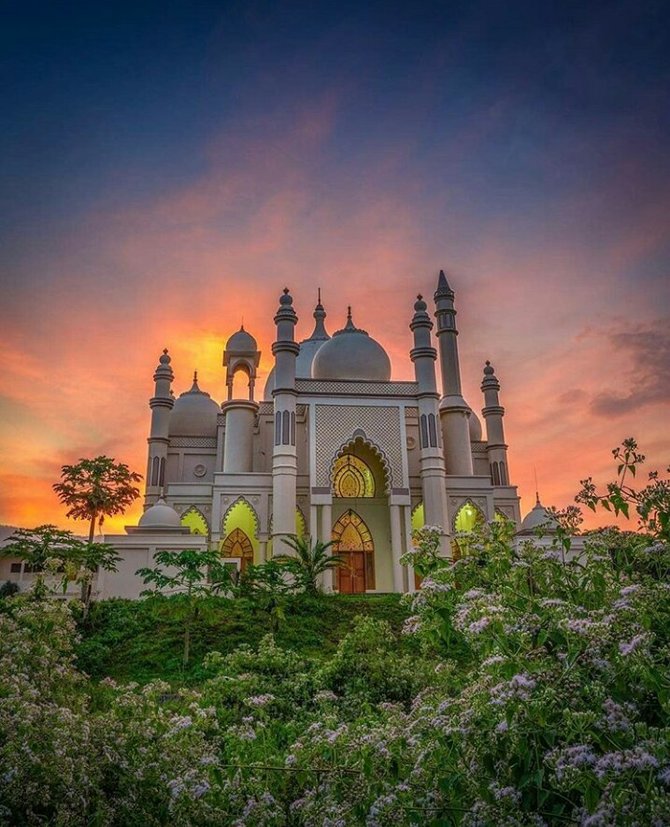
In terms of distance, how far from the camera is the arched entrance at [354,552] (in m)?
22.5

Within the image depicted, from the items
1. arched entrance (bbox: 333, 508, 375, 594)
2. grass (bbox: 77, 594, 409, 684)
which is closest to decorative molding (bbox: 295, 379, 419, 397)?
arched entrance (bbox: 333, 508, 375, 594)

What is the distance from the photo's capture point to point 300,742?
4.36m

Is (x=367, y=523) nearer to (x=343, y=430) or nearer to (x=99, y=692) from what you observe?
(x=343, y=430)

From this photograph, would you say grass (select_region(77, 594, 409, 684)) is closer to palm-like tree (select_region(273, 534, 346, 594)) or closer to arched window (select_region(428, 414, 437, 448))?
palm-like tree (select_region(273, 534, 346, 594))

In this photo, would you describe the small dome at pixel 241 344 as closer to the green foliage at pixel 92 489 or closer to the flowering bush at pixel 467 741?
the green foliage at pixel 92 489

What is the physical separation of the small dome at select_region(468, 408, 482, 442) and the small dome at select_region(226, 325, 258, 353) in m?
10.1

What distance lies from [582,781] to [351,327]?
1001 inches

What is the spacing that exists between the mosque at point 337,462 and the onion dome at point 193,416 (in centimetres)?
7

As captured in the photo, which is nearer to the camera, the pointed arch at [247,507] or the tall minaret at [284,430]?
the tall minaret at [284,430]

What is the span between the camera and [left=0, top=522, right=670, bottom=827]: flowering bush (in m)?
2.97

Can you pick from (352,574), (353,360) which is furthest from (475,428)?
(352,574)

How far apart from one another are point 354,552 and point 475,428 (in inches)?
375

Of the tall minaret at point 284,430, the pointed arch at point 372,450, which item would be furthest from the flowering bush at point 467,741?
the pointed arch at point 372,450

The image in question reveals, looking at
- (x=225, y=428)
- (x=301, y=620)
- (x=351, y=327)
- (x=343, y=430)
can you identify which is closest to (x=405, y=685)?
(x=301, y=620)
